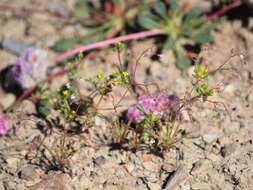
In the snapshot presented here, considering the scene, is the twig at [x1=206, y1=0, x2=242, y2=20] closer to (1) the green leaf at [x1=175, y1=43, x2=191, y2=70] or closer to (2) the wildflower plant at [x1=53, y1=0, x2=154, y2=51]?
(1) the green leaf at [x1=175, y1=43, x2=191, y2=70]

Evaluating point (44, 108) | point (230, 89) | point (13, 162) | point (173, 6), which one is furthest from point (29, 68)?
point (230, 89)

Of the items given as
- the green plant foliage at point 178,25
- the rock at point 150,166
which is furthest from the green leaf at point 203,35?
the rock at point 150,166

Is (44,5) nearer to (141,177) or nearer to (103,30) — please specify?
(103,30)

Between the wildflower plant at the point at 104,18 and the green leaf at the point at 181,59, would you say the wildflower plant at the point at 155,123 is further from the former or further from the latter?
the wildflower plant at the point at 104,18

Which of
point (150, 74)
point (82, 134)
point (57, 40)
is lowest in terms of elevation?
point (82, 134)

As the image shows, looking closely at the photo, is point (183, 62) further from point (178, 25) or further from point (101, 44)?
point (101, 44)

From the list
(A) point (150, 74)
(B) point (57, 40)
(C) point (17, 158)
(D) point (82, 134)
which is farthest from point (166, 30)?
(C) point (17, 158)

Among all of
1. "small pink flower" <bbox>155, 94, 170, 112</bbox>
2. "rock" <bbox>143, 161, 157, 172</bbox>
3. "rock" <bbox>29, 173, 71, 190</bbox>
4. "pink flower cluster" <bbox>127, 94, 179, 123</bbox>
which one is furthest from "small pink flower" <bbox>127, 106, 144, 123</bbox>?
"rock" <bbox>29, 173, 71, 190</bbox>
